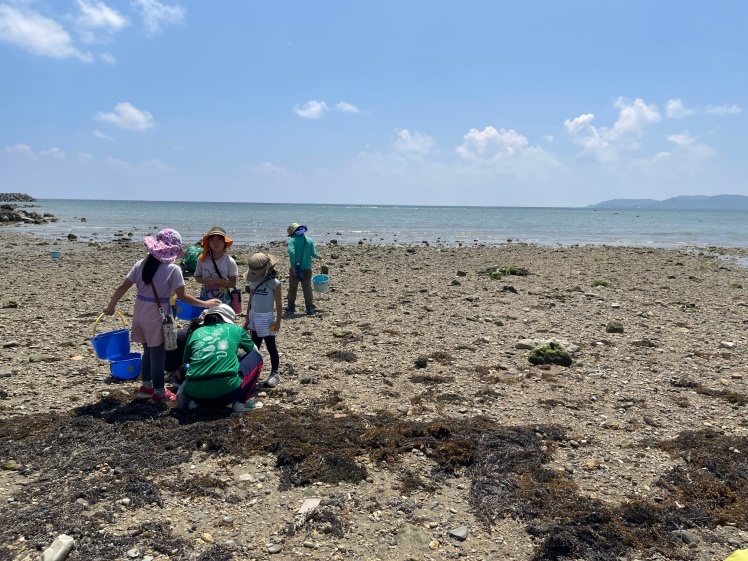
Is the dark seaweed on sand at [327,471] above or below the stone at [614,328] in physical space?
below

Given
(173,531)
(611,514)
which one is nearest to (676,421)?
(611,514)

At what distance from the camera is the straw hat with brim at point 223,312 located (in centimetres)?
723

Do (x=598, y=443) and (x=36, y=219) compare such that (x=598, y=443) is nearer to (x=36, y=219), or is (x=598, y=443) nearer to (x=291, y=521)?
(x=291, y=521)

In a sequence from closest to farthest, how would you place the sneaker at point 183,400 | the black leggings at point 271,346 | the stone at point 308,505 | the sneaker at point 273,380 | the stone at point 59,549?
1. the stone at point 59,549
2. the stone at point 308,505
3. the sneaker at point 183,400
4. the sneaker at point 273,380
5. the black leggings at point 271,346

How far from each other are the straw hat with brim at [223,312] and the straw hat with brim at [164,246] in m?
0.87

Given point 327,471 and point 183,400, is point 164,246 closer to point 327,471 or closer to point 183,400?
point 183,400

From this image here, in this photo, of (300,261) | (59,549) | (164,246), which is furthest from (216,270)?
(300,261)

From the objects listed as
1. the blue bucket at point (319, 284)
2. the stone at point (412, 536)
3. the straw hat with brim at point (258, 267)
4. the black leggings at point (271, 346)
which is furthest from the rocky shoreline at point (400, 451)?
the blue bucket at point (319, 284)

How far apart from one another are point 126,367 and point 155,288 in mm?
2045

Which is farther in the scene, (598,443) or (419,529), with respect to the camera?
(598,443)

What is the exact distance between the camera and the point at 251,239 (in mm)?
43062

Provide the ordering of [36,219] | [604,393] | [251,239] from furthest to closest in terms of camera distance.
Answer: [36,219]
[251,239]
[604,393]

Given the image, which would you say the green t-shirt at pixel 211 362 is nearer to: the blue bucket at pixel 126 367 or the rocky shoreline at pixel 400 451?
the rocky shoreline at pixel 400 451

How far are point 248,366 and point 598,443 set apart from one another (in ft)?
14.5
